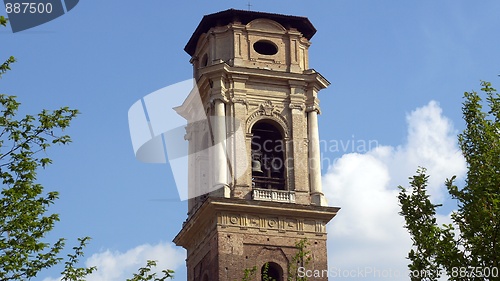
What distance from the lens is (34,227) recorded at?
74.7ft

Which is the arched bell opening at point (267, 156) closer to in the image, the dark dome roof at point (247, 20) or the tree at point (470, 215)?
the dark dome roof at point (247, 20)

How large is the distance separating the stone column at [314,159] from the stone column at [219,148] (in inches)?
138

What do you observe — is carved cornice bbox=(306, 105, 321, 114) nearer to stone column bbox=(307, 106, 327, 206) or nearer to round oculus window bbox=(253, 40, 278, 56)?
stone column bbox=(307, 106, 327, 206)

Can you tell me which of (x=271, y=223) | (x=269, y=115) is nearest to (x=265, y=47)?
(x=269, y=115)

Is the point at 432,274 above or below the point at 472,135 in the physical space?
below

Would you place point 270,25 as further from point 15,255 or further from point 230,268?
point 15,255

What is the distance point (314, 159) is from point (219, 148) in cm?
388

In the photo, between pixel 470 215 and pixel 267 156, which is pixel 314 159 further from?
pixel 470 215

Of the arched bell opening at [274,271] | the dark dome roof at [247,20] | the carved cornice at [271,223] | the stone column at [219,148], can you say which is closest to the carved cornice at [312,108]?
the stone column at [219,148]

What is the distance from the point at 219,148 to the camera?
43.4 metres

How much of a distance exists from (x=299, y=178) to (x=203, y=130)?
16.3 ft

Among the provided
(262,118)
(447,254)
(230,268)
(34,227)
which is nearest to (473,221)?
(447,254)

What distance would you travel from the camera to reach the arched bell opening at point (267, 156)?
43.8 m

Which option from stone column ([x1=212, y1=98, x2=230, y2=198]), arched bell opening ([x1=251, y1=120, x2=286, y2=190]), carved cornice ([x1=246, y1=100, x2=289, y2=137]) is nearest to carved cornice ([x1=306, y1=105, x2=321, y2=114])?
carved cornice ([x1=246, y1=100, x2=289, y2=137])
